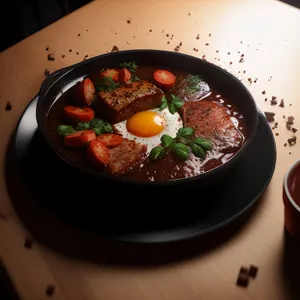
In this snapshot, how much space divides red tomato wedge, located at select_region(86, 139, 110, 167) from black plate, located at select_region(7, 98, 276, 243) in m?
0.09

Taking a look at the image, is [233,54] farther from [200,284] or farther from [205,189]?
[200,284]

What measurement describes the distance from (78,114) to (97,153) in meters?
0.23

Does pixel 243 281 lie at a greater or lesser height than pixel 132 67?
lesser

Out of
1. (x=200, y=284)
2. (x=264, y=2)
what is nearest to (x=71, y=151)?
(x=200, y=284)

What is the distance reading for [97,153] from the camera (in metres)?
1.54

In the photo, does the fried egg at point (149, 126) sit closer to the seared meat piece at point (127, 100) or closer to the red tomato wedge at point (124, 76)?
the seared meat piece at point (127, 100)

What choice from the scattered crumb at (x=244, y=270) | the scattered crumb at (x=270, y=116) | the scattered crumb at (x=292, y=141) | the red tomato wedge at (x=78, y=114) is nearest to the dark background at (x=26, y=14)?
the red tomato wedge at (x=78, y=114)

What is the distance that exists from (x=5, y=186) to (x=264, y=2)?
5.88 ft

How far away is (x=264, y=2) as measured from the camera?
260cm

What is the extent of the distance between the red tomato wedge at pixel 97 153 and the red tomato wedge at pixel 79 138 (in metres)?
0.03

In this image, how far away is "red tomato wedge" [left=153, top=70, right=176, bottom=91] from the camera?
187 centimetres

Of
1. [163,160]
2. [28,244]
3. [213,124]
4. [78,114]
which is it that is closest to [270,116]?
[213,124]

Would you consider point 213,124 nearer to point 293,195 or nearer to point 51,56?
point 293,195

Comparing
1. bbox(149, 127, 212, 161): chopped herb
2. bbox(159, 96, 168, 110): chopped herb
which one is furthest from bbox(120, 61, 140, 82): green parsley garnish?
bbox(149, 127, 212, 161): chopped herb
